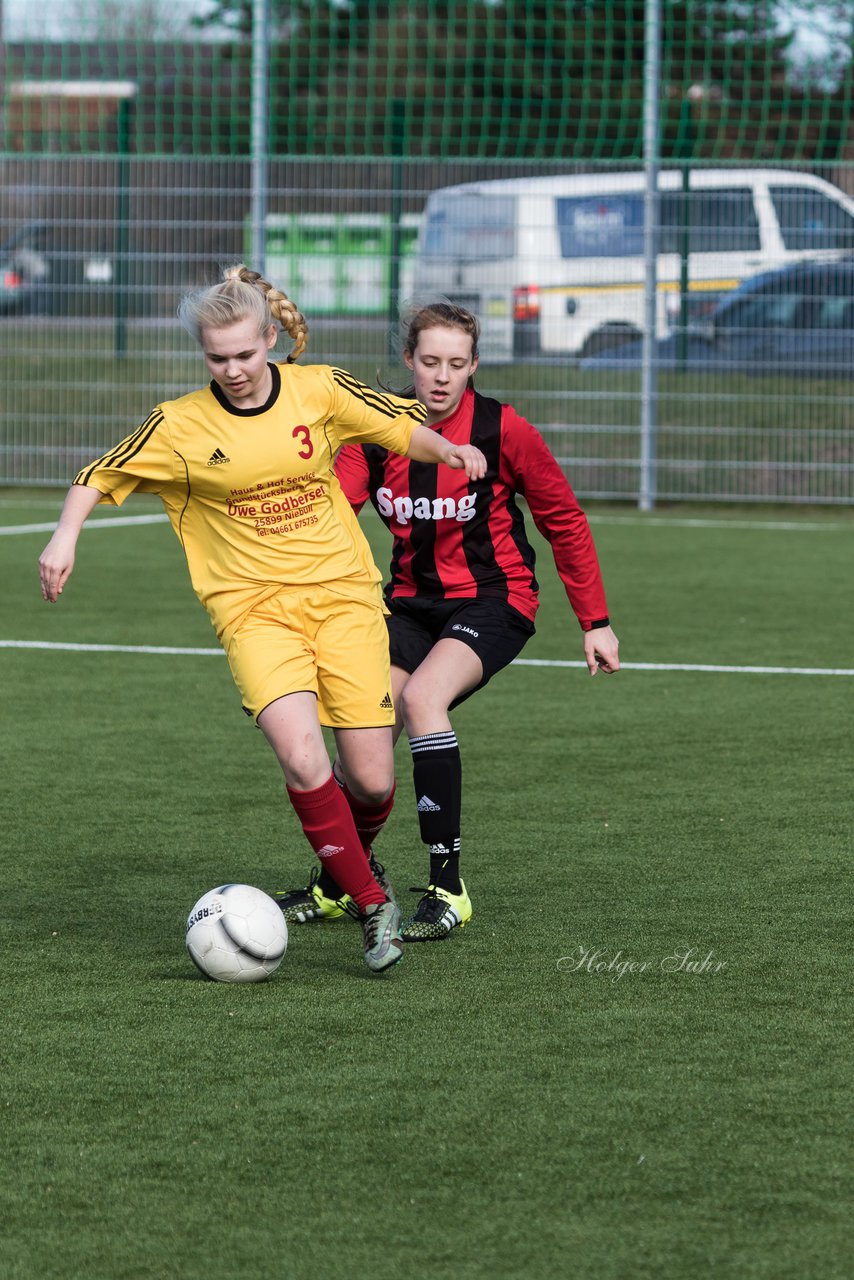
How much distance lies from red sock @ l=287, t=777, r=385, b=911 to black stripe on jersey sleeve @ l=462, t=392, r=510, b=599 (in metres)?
0.87

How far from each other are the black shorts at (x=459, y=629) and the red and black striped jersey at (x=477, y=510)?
34 millimetres

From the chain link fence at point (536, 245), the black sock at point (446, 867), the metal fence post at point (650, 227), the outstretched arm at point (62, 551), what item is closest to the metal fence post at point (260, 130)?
the chain link fence at point (536, 245)

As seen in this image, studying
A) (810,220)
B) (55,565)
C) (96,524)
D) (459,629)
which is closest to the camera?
(55,565)

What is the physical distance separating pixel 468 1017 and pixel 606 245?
11.2 metres

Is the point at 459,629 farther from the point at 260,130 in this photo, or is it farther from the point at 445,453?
the point at 260,130

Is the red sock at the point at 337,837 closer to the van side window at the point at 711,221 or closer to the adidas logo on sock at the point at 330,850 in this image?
the adidas logo on sock at the point at 330,850

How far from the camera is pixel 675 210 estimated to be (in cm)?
1436

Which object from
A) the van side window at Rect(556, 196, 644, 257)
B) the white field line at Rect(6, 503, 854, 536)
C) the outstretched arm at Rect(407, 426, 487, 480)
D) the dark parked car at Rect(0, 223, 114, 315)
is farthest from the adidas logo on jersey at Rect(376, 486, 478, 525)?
the dark parked car at Rect(0, 223, 114, 315)

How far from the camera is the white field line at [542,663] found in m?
8.34

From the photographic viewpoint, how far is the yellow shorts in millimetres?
4281

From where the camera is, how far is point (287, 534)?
14.4 feet

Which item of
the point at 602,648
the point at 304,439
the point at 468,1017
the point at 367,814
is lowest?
the point at 468,1017

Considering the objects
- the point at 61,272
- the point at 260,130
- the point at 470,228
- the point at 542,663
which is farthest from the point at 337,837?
the point at 61,272

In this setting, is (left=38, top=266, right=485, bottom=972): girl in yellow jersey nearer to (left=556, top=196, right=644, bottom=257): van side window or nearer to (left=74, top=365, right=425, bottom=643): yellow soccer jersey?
(left=74, top=365, right=425, bottom=643): yellow soccer jersey
